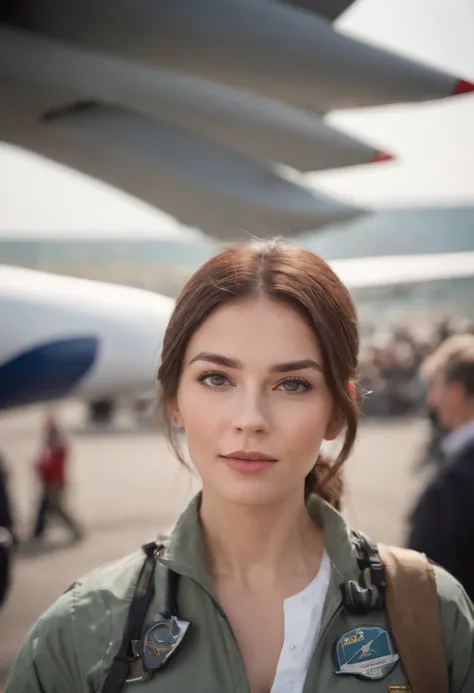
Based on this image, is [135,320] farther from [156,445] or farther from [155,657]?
[156,445]

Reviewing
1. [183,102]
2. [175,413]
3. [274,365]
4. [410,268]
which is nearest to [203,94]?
[183,102]

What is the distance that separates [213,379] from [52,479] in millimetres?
6416

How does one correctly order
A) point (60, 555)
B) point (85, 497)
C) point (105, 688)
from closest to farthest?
point (105, 688)
point (60, 555)
point (85, 497)

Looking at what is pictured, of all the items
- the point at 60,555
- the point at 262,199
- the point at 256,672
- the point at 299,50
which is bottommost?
the point at 60,555

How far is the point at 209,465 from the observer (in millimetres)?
1261

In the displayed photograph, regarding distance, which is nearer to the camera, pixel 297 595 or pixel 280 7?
pixel 297 595

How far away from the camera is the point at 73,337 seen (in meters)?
4.73

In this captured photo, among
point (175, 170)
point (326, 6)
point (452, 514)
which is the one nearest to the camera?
point (452, 514)

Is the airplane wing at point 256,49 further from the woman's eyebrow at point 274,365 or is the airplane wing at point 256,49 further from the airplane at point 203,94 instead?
the woman's eyebrow at point 274,365

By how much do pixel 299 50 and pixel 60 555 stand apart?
5.24 meters

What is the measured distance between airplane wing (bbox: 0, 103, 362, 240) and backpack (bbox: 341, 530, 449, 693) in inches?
197

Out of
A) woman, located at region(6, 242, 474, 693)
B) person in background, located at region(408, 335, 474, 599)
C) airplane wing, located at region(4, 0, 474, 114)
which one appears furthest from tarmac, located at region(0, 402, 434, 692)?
airplane wing, located at region(4, 0, 474, 114)

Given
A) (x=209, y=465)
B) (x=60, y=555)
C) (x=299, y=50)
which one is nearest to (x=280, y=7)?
(x=299, y=50)

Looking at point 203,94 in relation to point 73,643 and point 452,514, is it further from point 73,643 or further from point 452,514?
point 73,643
